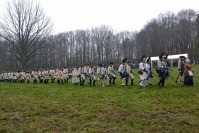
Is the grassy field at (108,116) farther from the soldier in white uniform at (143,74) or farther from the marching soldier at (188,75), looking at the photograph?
the soldier in white uniform at (143,74)

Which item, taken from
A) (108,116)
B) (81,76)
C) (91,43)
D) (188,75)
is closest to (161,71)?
(188,75)

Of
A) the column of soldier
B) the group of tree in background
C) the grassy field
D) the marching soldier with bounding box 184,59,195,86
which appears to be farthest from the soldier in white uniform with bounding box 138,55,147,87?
the group of tree in background

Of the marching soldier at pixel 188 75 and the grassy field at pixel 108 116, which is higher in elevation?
the marching soldier at pixel 188 75

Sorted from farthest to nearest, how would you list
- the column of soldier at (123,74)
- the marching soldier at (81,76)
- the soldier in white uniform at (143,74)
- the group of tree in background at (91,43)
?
the group of tree in background at (91,43)
the marching soldier at (81,76)
the soldier in white uniform at (143,74)
the column of soldier at (123,74)

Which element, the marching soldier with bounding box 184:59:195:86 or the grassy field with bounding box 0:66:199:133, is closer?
the grassy field with bounding box 0:66:199:133

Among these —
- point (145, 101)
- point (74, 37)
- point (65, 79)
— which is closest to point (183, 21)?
point (74, 37)

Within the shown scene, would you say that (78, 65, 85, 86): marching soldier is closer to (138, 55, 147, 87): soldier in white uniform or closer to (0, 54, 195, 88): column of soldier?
(0, 54, 195, 88): column of soldier

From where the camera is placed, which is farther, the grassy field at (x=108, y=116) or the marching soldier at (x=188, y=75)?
the marching soldier at (x=188, y=75)

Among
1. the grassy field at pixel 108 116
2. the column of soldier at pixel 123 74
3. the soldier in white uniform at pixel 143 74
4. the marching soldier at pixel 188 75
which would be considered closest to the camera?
the grassy field at pixel 108 116

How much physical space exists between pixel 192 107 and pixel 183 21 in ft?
223

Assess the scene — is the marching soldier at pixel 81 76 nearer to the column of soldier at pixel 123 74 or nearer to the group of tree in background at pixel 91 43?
the column of soldier at pixel 123 74

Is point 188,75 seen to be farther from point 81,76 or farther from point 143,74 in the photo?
point 81,76

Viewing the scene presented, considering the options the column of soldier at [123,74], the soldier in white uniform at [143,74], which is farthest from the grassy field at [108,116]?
the soldier in white uniform at [143,74]

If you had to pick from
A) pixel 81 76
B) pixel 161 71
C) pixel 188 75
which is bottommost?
pixel 81 76
